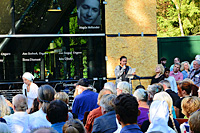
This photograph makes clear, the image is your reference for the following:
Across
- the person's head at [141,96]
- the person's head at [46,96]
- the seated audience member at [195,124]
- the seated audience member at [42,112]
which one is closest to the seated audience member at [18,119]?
the seated audience member at [42,112]

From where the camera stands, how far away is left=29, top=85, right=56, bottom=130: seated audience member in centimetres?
575

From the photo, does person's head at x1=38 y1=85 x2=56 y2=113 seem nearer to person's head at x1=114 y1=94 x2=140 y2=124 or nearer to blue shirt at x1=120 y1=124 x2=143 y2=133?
person's head at x1=114 y1=94 x2=140 y2=124

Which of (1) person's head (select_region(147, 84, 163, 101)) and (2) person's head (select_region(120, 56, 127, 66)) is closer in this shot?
(1) person's head (select_region(147, 84, 163, 101))

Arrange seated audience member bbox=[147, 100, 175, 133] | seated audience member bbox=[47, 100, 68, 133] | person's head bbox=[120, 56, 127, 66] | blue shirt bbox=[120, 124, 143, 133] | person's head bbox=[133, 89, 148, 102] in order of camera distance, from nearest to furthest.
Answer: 1. blue shirt bbox=[120, 124, 143, 133]
2. seated audience member bbox=[147, 100, 175, 133]
3. seated audience member bbox=[47, 100, 68, 133]
4. person's head bbox=[133, 89, 148, 102]
5. person's head bbox=[120, 56, 127, 66]

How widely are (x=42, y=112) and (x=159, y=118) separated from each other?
217 centimetres

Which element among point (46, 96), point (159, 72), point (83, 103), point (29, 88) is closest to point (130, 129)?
point (46, 96)

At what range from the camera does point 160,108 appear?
4469 millimetres

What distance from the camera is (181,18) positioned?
29969 millimetres

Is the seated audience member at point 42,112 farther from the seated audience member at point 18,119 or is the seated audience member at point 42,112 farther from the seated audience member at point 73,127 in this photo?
the seated audience member at point 73,127

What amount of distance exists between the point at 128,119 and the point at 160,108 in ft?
2.10

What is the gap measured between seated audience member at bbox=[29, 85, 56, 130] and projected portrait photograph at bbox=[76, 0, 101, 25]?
5.98 meters

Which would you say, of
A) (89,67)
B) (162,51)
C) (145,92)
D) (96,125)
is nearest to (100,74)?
(89,67)

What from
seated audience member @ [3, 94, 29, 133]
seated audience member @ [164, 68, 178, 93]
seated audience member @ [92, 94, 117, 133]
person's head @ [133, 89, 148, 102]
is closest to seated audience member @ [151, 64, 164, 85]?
seated audience member @ [164, 68, 178, 93]

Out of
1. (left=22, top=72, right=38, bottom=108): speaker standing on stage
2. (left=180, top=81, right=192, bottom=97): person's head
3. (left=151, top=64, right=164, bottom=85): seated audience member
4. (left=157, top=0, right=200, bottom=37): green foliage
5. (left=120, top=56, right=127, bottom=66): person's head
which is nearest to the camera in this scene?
(left=180, top=81, right=192, bottom=97): person's head
